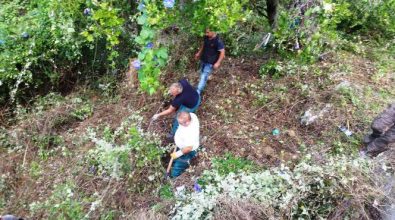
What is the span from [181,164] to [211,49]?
162 centimetres

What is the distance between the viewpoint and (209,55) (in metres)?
4.46

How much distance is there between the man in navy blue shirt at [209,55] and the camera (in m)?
4.33

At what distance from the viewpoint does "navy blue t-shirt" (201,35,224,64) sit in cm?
435

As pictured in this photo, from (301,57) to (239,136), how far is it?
1.54m

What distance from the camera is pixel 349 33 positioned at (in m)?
6.27

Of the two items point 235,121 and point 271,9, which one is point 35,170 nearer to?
point 235,121

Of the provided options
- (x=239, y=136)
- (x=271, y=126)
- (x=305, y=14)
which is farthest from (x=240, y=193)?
(x=305, y=14)

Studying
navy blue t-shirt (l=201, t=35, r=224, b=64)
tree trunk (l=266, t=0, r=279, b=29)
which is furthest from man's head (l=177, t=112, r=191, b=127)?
tree trunk (l=266, t=0, r=279, b=29)

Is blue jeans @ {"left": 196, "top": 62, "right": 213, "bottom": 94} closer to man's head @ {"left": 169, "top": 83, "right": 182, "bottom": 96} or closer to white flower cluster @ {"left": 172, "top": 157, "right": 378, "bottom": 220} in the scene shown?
man's head @ {"left": 169, "top": 83, "right": 182, "bottom": 96}

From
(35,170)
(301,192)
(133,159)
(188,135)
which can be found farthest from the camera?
(35,170)

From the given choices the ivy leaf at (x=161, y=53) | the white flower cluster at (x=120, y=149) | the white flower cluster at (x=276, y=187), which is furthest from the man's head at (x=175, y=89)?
the white flower cluster at (x=276, y=187)

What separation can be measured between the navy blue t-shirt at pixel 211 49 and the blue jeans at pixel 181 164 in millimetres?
1362

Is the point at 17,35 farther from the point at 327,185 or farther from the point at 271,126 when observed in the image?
the point at 327,185

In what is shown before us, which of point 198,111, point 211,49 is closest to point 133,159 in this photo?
Answer: point 198,111
